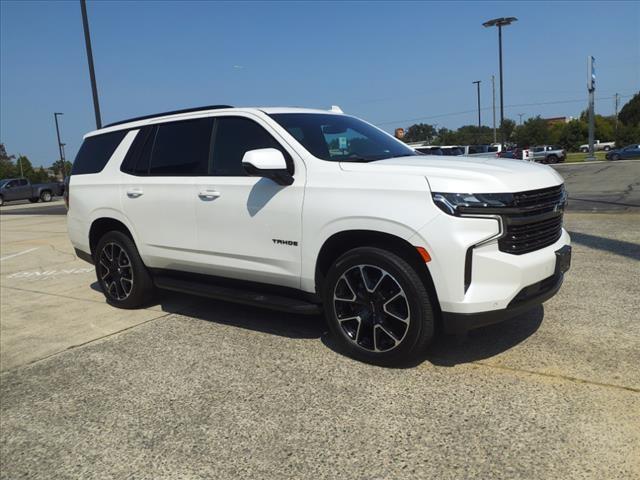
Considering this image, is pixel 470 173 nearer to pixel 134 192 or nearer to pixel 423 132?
pixel 134 192

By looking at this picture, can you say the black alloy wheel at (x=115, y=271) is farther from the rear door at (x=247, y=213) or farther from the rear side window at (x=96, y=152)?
the rear door at (x=247, y=213)

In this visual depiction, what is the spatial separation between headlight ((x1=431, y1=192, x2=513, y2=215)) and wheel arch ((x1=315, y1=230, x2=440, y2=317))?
355mm

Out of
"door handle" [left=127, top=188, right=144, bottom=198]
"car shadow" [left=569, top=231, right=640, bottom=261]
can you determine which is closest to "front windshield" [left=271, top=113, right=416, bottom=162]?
"door handle" [left=127, top=188, right=144, bottom=198]

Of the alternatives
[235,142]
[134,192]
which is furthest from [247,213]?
[134,192]

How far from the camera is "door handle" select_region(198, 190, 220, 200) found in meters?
4.39

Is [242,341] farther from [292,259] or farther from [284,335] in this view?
[292,259]

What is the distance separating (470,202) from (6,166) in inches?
4366

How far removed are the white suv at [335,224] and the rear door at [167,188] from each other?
15 mm

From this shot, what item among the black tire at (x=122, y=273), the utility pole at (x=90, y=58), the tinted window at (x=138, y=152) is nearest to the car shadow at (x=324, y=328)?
the black tire at (x=122, y=273)

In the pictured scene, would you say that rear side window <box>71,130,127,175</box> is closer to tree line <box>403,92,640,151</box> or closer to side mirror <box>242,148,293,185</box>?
side mirror <box>242,148,293,185</box>

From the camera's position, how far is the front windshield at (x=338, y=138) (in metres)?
4.09

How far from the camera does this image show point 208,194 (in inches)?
175

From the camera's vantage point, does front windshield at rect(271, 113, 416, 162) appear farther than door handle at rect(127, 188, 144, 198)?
No

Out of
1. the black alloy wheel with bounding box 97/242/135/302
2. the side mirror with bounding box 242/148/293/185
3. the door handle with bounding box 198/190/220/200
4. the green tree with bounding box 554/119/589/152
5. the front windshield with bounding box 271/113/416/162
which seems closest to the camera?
the side mirror with bounding box 242/148/293/185
